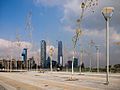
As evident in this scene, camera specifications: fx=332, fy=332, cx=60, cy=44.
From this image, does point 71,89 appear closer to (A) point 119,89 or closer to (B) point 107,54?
(A) point 119,89

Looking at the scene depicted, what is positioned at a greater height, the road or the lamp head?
the lamp head

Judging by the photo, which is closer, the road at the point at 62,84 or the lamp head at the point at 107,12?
the road at the point at 62,84

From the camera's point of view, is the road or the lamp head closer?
the road

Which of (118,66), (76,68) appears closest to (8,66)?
(76,68)

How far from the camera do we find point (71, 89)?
31094 millimetres

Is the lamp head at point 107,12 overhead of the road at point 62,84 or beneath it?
overhead

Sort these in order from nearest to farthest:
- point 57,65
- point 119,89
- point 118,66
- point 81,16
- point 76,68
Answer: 1. point 119,89
2. point 81,16
3. point 118,66
4. point 76,68
5. point 57,65

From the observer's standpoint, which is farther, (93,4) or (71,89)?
(93,4)

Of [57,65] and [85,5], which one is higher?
[85,5]

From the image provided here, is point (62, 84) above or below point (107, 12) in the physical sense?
below

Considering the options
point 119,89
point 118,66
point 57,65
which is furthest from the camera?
point 57,65

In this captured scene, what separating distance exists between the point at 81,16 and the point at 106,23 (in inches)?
574

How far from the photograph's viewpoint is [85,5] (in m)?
48.3

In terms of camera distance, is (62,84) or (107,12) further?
(62,84)
